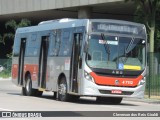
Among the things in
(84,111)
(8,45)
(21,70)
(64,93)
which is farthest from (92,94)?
(8,45)

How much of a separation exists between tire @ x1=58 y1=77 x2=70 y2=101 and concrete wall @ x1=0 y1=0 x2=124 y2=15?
25.8 meters

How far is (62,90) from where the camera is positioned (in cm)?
2261

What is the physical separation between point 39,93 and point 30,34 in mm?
2900

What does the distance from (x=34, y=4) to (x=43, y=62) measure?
32.8 metres

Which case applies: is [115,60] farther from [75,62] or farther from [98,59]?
[75,62]

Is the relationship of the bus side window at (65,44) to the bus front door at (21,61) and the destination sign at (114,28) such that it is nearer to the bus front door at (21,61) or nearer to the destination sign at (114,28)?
the destination sign at (114,28)

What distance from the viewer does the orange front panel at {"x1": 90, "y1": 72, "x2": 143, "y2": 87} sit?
21062mm

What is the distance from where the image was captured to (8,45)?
7500cm

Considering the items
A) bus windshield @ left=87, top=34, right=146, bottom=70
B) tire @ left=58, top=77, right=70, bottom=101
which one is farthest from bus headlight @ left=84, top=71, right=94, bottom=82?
tire @ left=58, top=77, right=70, bottom=101

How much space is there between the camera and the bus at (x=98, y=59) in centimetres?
2105

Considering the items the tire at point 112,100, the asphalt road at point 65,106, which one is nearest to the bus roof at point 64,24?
the asphalt road at point 65,106

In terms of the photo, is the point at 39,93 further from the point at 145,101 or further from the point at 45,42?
the point at 145,101

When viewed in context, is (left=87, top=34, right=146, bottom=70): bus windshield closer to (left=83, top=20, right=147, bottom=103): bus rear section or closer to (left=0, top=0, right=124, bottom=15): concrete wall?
(left=83, top=20, right=147, bottom=103): bus rear section

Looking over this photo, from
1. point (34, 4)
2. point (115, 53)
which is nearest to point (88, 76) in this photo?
point (115, 53)
